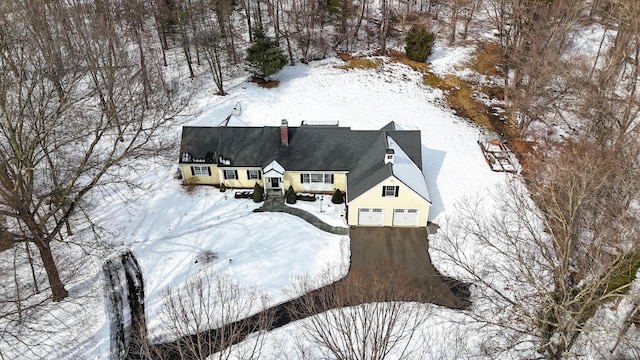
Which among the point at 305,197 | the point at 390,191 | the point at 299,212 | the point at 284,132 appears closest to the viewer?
the point at 390,191

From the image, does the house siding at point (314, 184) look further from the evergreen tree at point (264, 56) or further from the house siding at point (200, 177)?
the evergreen tree at point (264, 56)

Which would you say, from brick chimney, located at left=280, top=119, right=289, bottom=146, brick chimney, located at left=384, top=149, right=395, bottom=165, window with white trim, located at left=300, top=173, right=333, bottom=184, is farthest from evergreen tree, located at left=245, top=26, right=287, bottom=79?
brick chimney, located at left=384, top=149, right=395, bottom=165

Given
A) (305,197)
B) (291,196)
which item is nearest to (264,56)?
(305,197)

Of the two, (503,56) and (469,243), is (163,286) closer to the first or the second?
(469,243)

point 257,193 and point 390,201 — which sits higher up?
point 390,201

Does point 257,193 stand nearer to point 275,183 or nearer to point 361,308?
point 275,183

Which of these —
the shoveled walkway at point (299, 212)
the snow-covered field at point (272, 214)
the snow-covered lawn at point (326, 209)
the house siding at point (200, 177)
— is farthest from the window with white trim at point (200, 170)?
the snow-covered lawn at point (326, 209)

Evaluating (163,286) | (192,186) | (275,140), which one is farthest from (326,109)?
(163,286)

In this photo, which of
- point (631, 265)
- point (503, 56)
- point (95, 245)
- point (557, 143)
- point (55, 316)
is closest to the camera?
point (631, 265)
